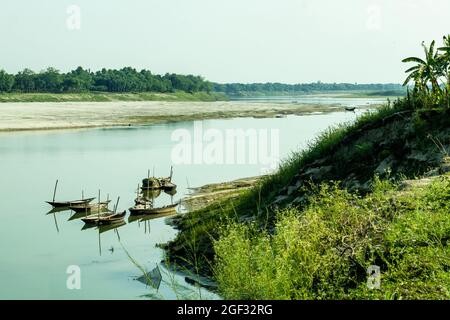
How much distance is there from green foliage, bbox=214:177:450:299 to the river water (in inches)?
77.2

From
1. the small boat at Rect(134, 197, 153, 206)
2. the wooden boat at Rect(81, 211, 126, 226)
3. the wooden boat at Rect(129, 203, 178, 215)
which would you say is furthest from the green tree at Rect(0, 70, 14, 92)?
the wooden boat at Rect(81, 211, 126, 226)

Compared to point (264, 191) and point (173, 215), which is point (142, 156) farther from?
point (264, 191)

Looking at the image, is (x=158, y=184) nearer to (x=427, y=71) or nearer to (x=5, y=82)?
(x=427, y=71)

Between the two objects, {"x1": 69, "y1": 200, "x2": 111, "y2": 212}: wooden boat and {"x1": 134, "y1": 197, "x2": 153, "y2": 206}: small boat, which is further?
{"x1": 69, "y1": 200, "x2": 111, "y2": 212}: wooden boat

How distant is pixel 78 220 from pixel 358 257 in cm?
2798

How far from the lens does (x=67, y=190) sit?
45.5 m

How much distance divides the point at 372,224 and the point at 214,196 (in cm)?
2735

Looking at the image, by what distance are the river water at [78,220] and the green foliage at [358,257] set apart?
1.96 metres

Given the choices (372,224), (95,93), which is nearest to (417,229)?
(372,224)

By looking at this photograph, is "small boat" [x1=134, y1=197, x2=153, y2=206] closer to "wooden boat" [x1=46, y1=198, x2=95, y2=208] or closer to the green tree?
"wooden boat" [x1=46, y1=198, x2=95, y2=208]

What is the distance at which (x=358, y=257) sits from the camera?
11.7 metres

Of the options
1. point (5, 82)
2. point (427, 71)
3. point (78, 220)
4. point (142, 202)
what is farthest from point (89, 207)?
point (5, 82)

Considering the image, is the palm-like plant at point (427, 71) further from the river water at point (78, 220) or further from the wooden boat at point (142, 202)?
the wooden boat at point (142, 202)

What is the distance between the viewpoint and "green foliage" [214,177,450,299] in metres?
10.5
